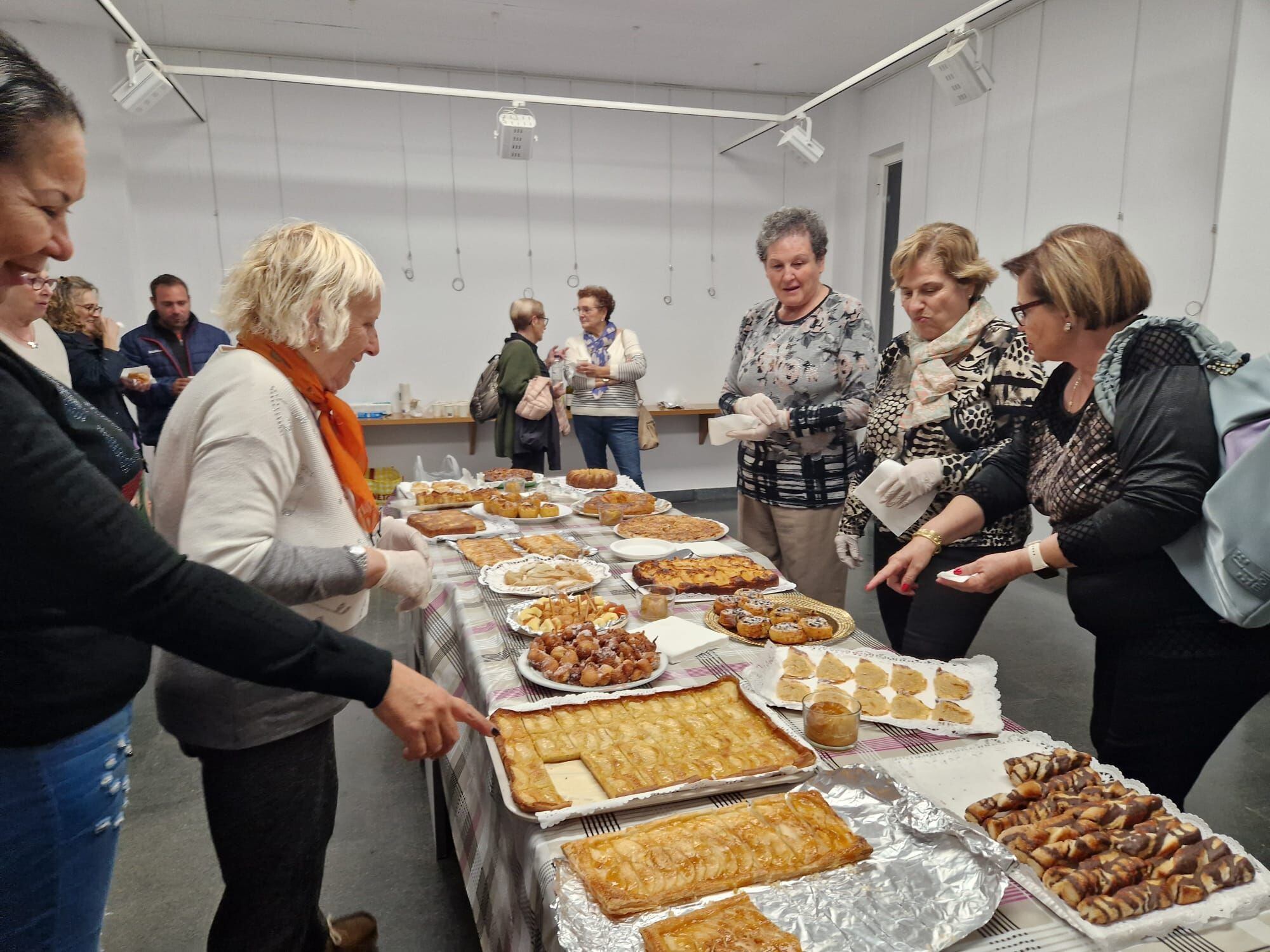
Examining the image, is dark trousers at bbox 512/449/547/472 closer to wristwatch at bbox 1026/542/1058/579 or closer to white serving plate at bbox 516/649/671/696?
white serving plate at bbox 516/649/671/696

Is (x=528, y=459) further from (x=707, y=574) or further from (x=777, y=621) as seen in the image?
(x=777, y=621)

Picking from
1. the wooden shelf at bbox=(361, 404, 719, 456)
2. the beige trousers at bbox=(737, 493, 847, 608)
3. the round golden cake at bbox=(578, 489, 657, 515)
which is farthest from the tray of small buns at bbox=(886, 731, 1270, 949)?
the wooden shelf at bbox=(361, 404, 719, 456)

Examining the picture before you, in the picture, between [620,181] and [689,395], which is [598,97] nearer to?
[620,181]

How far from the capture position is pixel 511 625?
167cm

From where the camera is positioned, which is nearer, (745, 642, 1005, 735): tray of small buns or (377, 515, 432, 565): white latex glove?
(745, 642, 1005, 735): tray of small buns

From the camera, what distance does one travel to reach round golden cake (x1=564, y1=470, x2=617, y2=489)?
322cm

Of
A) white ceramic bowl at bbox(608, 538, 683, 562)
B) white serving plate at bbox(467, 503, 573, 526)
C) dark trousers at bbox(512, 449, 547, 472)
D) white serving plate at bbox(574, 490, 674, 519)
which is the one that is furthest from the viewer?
dark trousers at bbox(512, 449, 547, 472)

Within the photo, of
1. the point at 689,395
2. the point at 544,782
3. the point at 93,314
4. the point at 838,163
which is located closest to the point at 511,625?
the point at 544,782

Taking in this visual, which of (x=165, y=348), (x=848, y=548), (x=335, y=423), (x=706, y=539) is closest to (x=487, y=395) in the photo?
(x=165, y=348)

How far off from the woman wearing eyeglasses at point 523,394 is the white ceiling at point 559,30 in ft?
5.96

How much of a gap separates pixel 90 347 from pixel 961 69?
4.30 m

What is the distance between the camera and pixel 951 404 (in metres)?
1.93

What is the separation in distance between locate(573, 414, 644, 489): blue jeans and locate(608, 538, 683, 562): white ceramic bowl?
281 centimetres

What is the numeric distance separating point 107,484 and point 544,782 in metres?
0.66
